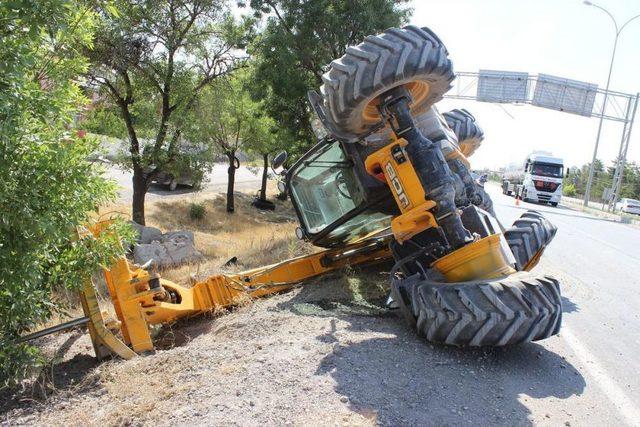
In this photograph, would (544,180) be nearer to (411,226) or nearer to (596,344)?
(596,344)

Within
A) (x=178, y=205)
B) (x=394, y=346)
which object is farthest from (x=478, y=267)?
(x=178, y=205)

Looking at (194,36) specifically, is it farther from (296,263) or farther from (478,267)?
(478,267)

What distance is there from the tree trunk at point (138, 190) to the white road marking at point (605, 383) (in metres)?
12.9

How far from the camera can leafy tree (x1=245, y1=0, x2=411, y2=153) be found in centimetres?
1639

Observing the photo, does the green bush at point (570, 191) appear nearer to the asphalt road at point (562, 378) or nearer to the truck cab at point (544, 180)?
the truck cab at point (544, 180)

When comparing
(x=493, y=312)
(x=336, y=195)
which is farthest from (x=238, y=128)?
(x=493, y=312)

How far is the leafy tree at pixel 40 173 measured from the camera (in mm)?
3553

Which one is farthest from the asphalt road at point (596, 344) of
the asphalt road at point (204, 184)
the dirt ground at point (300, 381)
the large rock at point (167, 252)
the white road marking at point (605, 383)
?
the asphalt road at point (204, 184)

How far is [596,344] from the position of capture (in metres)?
5.61

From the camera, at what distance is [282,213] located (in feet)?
96.0

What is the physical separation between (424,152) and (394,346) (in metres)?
1.73

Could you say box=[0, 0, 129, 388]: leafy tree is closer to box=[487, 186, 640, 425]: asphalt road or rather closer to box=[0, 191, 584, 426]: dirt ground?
box=[0, 191, 584, 426]: dirt ground

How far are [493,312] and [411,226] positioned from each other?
107 cm

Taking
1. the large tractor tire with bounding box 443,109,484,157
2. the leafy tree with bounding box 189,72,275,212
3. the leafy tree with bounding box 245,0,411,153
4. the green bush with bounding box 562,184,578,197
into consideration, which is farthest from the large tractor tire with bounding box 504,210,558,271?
the green bush with bounding box 562,184,578,197
